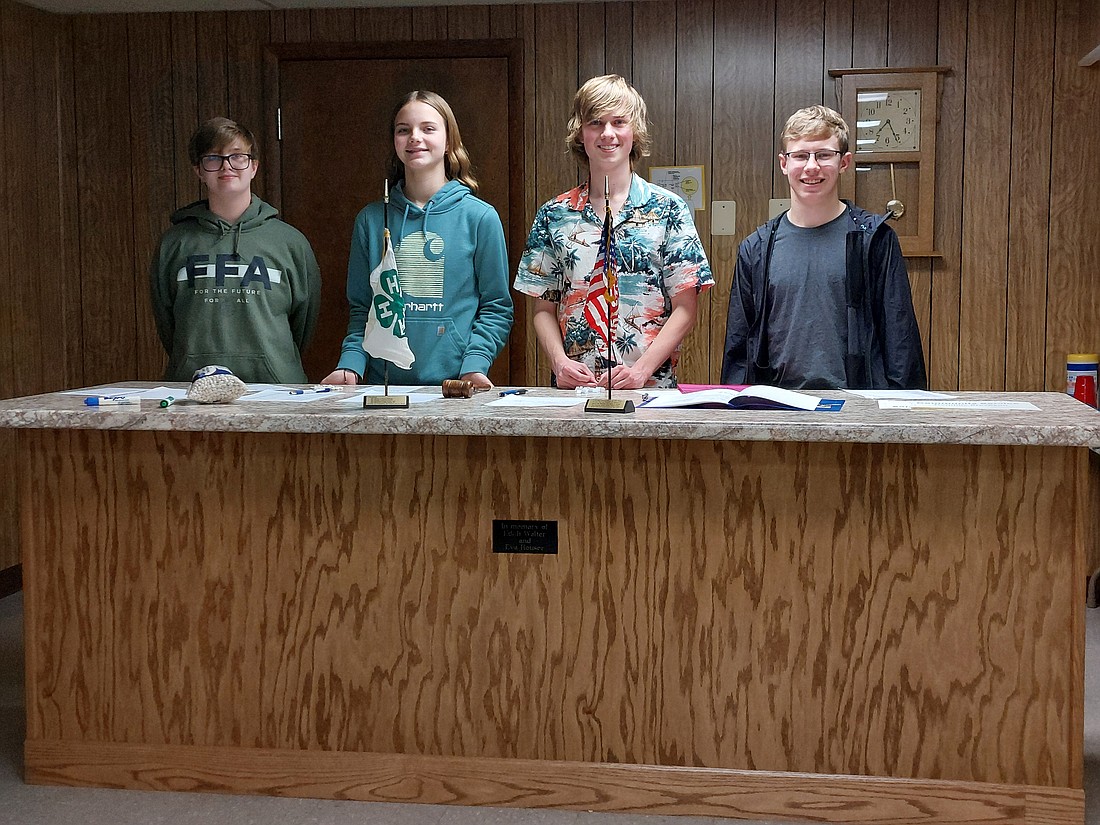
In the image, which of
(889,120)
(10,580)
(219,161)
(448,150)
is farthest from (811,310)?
(10,580)

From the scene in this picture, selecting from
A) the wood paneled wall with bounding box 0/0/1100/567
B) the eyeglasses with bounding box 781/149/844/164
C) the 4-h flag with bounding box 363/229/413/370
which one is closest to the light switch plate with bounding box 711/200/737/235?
the wood paneled wall with bounding box 0/0/1100/567

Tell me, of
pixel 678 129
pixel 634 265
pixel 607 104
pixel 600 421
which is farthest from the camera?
pixel 678 129

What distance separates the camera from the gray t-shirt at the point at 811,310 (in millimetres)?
2891

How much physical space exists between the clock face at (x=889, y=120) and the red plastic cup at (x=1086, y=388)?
1.01 metres

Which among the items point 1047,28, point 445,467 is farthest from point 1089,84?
point 445,467

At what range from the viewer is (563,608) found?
87.5 inches

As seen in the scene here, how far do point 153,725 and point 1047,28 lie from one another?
12.0 feet

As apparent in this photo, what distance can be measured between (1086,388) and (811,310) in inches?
65.3

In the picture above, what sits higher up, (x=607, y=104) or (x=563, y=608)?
(x=607, y=104)

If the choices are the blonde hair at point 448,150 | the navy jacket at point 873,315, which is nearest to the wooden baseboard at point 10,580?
the blonde hair at point 448,150

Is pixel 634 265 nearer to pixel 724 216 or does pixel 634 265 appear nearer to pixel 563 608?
pixel 563 608

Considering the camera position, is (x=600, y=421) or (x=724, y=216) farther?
(x=724, y=216)

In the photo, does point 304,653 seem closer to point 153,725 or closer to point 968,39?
point 153,725

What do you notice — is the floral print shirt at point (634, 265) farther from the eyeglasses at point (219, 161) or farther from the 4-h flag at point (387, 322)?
the eyeglasses at point (219, 161)
